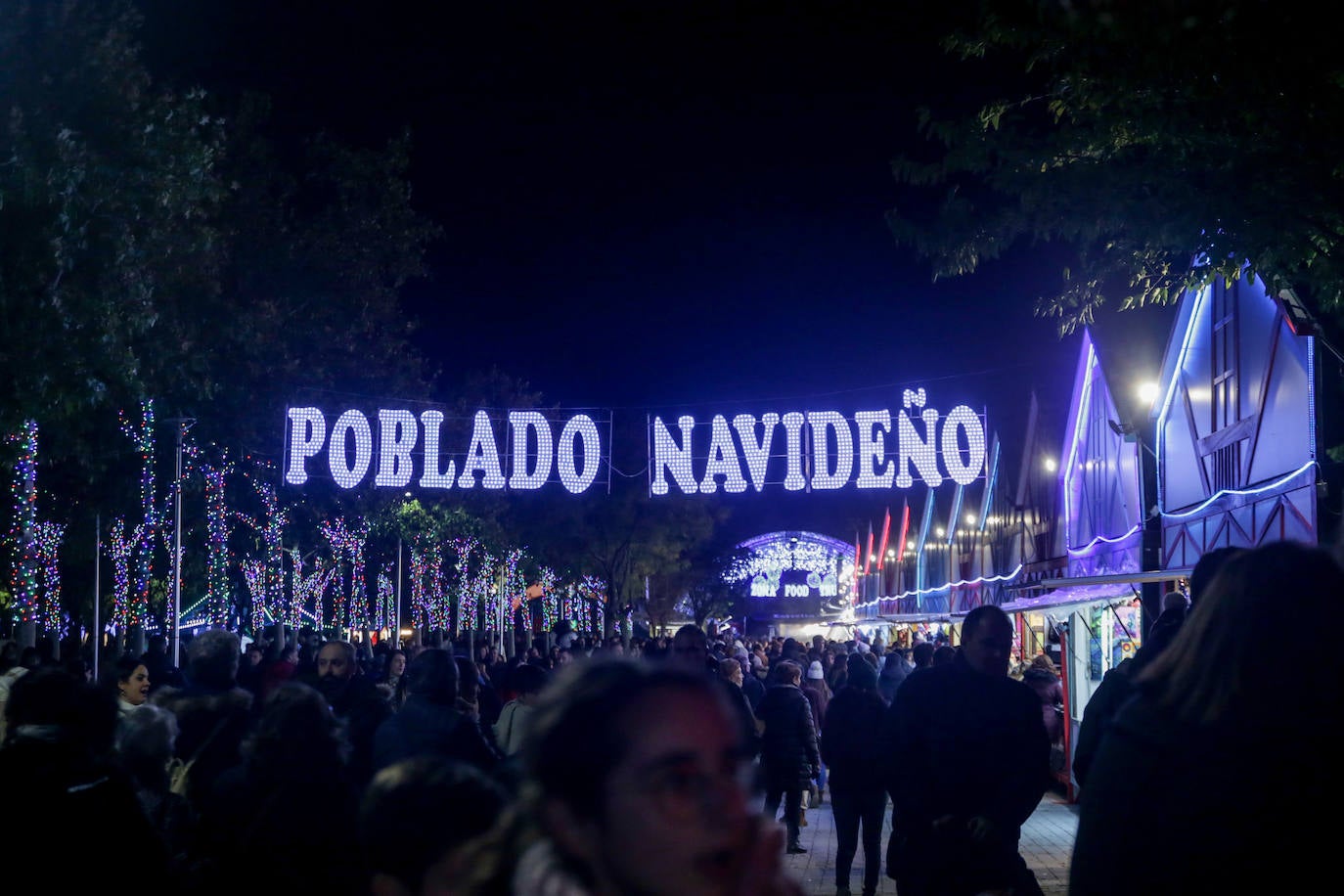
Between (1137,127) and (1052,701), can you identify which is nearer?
(1137,127)

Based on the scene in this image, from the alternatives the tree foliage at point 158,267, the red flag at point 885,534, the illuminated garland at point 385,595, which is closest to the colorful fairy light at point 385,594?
the illuminated garland at point 385,595

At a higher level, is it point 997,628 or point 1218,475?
point 1218,475

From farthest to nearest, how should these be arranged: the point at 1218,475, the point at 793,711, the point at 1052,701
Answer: the point at 1052,701, the point at 1218,475, the point at 793,711

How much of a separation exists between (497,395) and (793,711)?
27.7 meters

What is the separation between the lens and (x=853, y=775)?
10594 millimetres

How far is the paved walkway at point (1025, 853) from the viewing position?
1082cm

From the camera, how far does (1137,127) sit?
8.55 metres

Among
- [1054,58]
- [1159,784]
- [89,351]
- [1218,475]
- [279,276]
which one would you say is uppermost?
[279,276]

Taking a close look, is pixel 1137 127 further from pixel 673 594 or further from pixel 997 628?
pixel 673 594

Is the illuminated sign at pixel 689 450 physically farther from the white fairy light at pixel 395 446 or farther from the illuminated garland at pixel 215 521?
the illuminated garland at pixel 215 521

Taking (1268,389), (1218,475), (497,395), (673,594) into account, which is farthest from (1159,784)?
(673,594)

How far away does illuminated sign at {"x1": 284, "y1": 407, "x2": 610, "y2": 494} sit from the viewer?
70.7ft

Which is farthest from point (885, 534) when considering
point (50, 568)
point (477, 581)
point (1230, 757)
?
point (1230, 757)

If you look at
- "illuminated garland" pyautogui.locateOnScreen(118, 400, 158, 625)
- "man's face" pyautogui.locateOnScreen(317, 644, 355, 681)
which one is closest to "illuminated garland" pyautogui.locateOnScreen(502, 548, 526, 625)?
"illuminated garland" pyautogui.locateOnScreen(118, 400, 158, 625)
